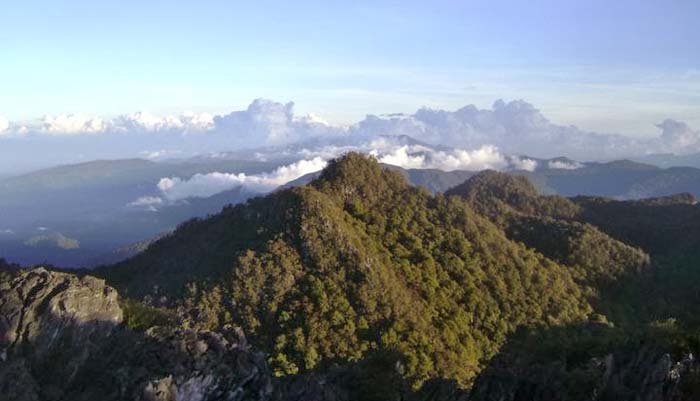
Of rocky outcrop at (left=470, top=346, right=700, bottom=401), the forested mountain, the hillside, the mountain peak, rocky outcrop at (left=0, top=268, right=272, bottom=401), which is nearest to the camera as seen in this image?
rocky outcrop at (left=470, top=346, right=700, bottom=401)

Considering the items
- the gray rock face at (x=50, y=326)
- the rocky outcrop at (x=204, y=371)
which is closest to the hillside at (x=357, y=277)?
the rocky outcrop at (x=204, y=371)

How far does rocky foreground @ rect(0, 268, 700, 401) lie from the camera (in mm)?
31297

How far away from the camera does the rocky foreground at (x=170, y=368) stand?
1232 inches

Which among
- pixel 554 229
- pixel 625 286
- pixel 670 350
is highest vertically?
pixel 670 350

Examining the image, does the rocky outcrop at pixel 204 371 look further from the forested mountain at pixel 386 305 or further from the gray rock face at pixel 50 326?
the gray rock face at pixel 50 326

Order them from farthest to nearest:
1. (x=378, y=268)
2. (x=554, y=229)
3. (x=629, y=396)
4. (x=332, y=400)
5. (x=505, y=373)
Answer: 1. (x=554, y=229)
2. (x=378, y=268)
3. (x=332, y=400)
4. (x=505, y=373)
5. (x=629, y=396)

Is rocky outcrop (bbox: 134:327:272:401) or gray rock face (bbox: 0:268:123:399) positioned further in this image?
gray rock face (bbox: 0:268:123:399)

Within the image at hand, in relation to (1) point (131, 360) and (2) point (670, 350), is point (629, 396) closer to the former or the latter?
(2) point (670, 350)

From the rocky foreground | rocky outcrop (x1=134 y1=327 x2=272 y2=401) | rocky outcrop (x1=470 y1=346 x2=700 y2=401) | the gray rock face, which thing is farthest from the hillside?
the gray rock face

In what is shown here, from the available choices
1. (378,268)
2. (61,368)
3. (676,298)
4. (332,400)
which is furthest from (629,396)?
(676,298)

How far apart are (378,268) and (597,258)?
47.1 meters

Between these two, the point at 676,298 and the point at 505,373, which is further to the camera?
the point at 676,298

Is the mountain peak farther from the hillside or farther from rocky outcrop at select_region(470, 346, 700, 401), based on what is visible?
rocky outcrop at select_region(470, 346, 700, 401)

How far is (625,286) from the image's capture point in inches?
3981
